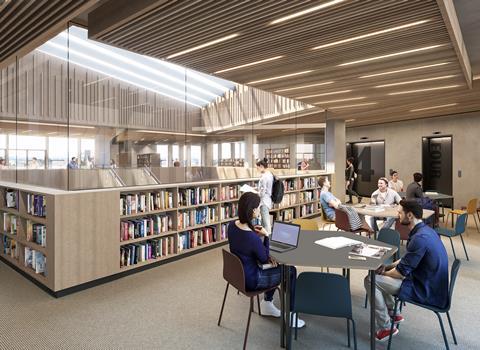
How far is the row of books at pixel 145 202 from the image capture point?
185 inches

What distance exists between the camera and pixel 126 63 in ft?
17.1

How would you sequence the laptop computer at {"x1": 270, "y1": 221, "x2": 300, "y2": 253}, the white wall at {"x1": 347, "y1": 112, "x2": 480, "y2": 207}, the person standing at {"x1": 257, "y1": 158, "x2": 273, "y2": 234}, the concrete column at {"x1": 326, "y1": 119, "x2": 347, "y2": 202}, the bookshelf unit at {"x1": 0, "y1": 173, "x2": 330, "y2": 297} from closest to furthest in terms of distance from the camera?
1. the laptop computer at {"x1": 270, "y1": 221, "x2": 300, "y2": 253}
2. the bookshelf unit at {"x1": 0, "y1": 173, "x2": 330, "y2": 297}
3. the person standing at {"x1": 257, "y1": 158, "x2": 273, "y2": 234}
4. the concrete column at {"x1": 326, "y1": 119, "x2": 347, "y2": 202}
5. the white wall at {"x1": 347, "y1": 112, "x2": 480, "y2": 207}

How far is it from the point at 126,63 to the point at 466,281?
6089mm

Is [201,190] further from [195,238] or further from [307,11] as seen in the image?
[307,11]

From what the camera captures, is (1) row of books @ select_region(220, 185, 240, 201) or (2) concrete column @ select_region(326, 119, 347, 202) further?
(2) concrete column @ select_region(326, 119, 347, 202)

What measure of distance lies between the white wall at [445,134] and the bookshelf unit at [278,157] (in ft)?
19.5

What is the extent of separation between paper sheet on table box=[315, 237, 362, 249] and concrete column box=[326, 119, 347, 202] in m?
7.51

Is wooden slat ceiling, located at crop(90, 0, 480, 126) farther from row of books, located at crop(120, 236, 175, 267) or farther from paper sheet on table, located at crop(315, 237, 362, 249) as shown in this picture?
row of books, located at crop(120, 236, 175, 267)

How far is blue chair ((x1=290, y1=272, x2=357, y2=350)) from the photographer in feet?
8.22

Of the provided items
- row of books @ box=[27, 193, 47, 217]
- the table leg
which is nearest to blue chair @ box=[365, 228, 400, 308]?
the table leg

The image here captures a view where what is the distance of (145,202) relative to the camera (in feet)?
16.3

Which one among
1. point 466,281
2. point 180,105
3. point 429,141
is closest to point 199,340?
point 466,281

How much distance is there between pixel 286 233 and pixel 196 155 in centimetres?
336

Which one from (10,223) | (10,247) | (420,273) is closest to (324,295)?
(420,273)
